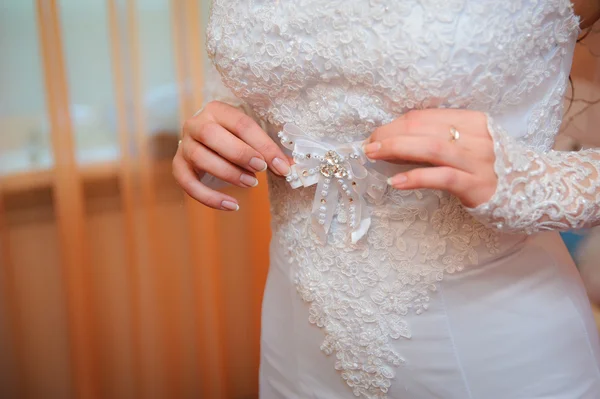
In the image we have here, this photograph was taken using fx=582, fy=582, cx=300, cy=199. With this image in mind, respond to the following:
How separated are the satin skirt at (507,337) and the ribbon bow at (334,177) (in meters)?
0.16

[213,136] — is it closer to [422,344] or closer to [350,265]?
[350,265]

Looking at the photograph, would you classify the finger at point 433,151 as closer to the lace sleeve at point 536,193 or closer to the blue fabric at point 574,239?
the lace sleeve at point 536,193

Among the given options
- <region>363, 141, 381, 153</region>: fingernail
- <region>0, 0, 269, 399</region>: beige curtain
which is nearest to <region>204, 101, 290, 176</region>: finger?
<region>363, 141, 381, 153</region>: fingernail

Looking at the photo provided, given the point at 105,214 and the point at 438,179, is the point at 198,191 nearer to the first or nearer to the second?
the point at 438,179

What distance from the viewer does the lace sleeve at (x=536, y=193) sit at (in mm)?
685

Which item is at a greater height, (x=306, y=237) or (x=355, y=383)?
(x=306, y=237)

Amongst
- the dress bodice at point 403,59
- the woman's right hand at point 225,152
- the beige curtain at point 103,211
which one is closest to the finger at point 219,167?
the woman's right hand at point 225,152

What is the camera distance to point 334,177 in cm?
83

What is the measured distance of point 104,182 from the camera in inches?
72.2

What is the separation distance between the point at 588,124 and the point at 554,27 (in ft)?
2.20

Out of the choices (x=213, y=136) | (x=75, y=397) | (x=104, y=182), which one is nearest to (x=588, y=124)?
(x=213, y=136)

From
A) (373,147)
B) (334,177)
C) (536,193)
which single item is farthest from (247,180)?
(536,193)

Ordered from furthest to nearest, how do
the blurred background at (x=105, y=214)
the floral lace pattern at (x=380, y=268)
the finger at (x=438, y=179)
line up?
the blurred background at (x=105, y=214)
the floral lace pattern at (x=380, y=268)
the finger at (x=438, y=179)

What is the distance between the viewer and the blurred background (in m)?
1.70
